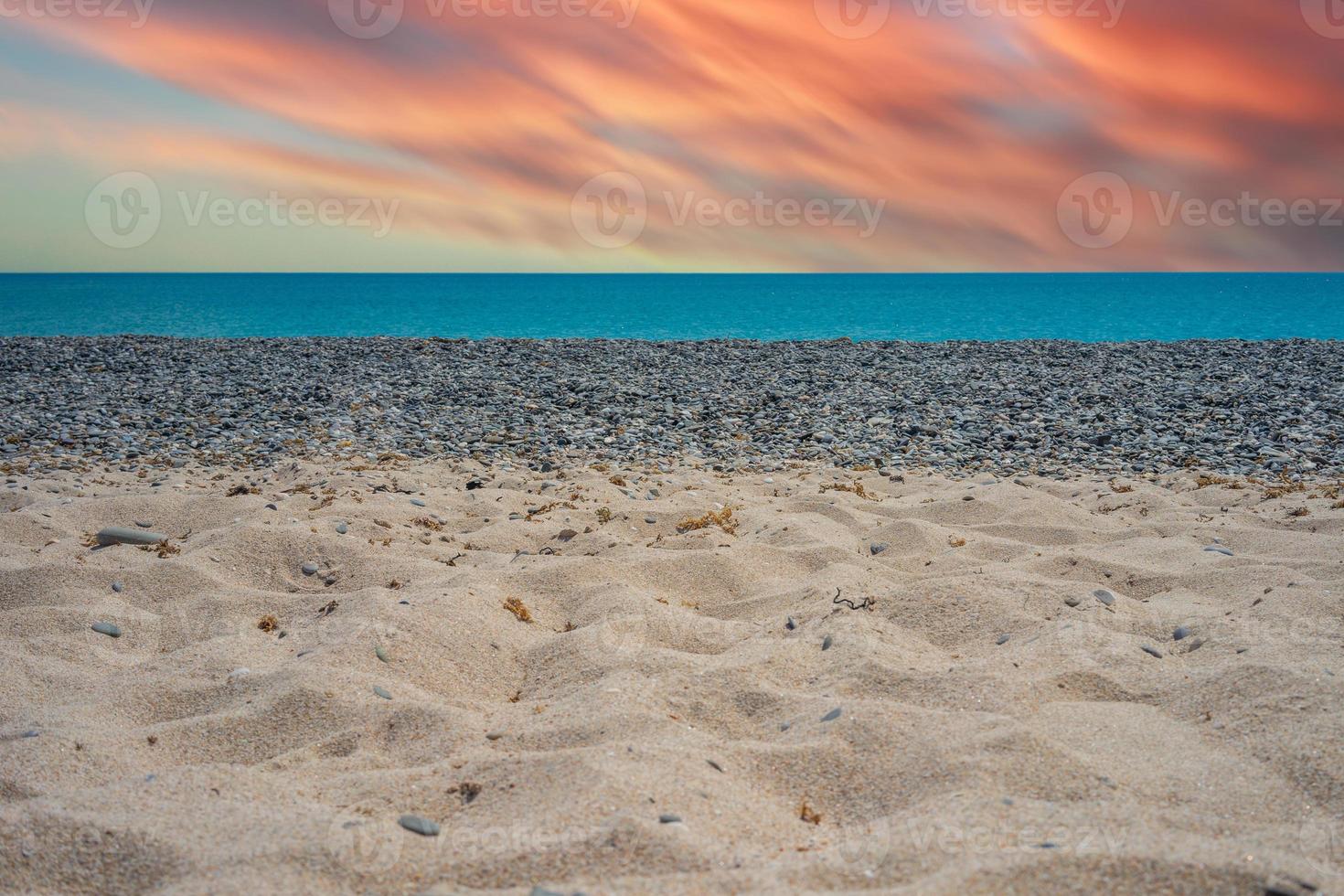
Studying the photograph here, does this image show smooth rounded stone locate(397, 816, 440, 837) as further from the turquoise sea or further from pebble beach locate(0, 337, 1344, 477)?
the turquoise sea

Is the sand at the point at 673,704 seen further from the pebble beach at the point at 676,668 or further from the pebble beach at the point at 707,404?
the pebble beach at the point at 707,404

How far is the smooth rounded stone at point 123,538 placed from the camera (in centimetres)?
521

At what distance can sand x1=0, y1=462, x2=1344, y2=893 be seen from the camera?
7.41 ft

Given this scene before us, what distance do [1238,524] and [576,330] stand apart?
3428 centimetres

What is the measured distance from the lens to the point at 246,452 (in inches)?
331

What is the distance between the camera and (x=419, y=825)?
2.41 meters

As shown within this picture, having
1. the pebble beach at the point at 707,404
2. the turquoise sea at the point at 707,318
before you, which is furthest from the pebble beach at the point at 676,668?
the turquoise sea at the point at 707,318

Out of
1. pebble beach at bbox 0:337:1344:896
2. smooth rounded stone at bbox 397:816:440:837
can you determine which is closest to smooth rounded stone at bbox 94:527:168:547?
pebble beach at bbox 0:337:1344:896

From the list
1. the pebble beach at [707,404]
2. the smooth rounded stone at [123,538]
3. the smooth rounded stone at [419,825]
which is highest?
the pebble beach at [707,404]

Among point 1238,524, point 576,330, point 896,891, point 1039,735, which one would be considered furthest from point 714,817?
point 576,330

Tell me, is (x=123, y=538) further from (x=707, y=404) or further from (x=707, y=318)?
(x=707, y=318)

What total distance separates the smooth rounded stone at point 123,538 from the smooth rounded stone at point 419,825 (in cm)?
360

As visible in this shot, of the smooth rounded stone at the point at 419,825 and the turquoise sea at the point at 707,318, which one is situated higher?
the turquoise sea at the point at 707,318

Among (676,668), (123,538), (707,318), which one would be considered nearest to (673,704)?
(676,668)
